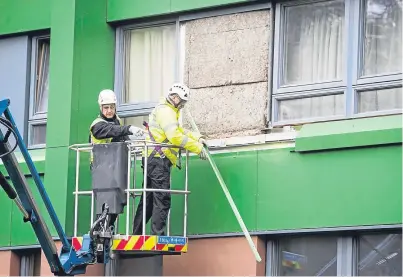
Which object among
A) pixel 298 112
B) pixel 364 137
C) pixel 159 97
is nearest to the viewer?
pixel 364 137

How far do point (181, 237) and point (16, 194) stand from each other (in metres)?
1.94

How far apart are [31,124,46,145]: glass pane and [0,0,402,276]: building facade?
0.02 m

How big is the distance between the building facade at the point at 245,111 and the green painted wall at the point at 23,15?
2 centimetres

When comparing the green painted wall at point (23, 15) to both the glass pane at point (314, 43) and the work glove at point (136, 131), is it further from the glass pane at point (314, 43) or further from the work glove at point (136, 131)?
the glass pane at point (314, 43)

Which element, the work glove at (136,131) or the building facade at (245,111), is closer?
the building facade at (245,111)

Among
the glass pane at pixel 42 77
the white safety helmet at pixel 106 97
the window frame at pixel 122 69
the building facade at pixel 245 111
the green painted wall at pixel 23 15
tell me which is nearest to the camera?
the building facade at pixel 245 111

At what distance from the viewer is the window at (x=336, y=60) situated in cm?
1521

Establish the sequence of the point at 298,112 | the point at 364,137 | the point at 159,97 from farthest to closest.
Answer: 1. the point at 159,97
2. the point at 298,112
3. the point at 364,137

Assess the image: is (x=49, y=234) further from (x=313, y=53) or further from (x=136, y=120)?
(x=313, y=53)

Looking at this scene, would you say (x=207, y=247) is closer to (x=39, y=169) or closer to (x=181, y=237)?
(x=181, y=237)

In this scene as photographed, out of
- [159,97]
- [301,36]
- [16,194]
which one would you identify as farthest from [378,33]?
[16,194]

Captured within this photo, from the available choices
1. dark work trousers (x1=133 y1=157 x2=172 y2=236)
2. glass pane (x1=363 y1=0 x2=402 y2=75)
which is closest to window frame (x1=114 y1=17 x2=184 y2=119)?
dark work trousers (x1=133 y1=157 x2=172 y2=236)

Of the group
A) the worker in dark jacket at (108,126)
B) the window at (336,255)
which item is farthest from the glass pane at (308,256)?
the worker in dark jacket at (108,126)

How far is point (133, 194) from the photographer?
631 inches
